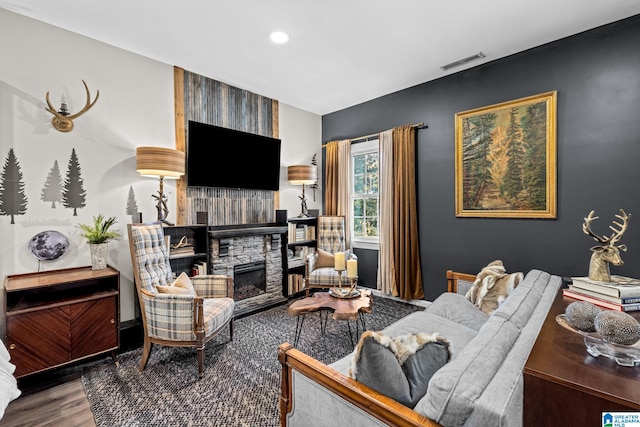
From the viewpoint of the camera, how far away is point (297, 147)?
4734mm

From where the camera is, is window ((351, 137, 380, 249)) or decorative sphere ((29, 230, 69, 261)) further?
window ((351, 137, 380, 249))

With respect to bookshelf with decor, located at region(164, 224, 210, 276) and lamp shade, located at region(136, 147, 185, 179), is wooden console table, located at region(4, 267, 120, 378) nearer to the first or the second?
bookshelf with decor, located at region(164, 224, 210, 276)

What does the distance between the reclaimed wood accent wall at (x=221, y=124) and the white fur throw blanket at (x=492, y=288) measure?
9.30ft

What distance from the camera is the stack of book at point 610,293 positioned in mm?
1410

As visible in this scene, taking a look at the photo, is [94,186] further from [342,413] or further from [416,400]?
[416,400]

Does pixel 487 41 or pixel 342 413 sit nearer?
pixel 342 413

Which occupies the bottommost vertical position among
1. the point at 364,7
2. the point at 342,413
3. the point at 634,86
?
the point at 342,413

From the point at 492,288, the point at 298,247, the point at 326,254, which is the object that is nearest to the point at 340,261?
the point at 492,288

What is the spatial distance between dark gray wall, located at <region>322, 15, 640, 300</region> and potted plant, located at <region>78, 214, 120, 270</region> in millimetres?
3505

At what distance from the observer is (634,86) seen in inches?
100

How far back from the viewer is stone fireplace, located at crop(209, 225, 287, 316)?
3.47 m

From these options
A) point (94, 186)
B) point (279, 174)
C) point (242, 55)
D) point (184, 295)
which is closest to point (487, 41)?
point (242, 55)

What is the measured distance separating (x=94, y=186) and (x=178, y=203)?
2.62 feet

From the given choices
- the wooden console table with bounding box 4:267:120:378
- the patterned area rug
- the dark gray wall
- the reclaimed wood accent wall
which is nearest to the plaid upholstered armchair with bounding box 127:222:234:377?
the patterned area rug
